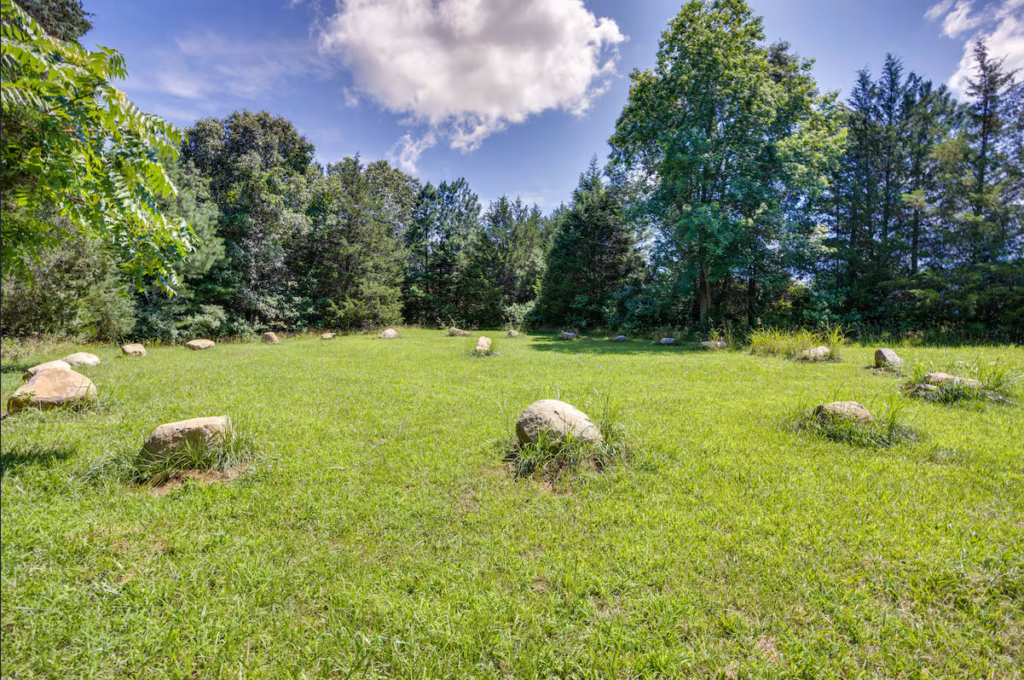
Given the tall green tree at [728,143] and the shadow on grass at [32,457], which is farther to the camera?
the tall green tree at [728,143]

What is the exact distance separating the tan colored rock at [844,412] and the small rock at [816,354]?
578 centimetres

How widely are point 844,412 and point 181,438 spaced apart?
7.15 m

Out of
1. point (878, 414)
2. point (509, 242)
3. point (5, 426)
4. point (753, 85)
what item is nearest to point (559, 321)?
point (509, 242)

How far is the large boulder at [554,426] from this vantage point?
3.94 metres

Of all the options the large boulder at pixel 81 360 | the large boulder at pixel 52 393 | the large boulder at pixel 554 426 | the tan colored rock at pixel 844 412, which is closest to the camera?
the large boulder at pixel 554 426

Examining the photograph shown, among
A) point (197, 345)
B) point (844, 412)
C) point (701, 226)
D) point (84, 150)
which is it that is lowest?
point (197, 345)

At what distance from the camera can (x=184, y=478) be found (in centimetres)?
356

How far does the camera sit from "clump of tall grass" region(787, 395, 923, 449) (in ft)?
14.0

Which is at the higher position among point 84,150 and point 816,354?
point 84,150

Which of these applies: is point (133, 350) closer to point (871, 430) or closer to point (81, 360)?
point (81, 360)

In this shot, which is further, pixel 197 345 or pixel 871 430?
pixel 197 345

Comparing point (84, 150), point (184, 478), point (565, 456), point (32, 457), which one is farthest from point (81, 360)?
point (565, 456)

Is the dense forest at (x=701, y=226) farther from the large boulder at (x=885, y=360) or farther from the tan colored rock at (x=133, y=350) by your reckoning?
the large boulder at (x=885, y=360)

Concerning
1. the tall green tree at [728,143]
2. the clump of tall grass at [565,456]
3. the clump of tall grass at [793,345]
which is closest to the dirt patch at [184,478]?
the clump of tall grass at [565,456]
